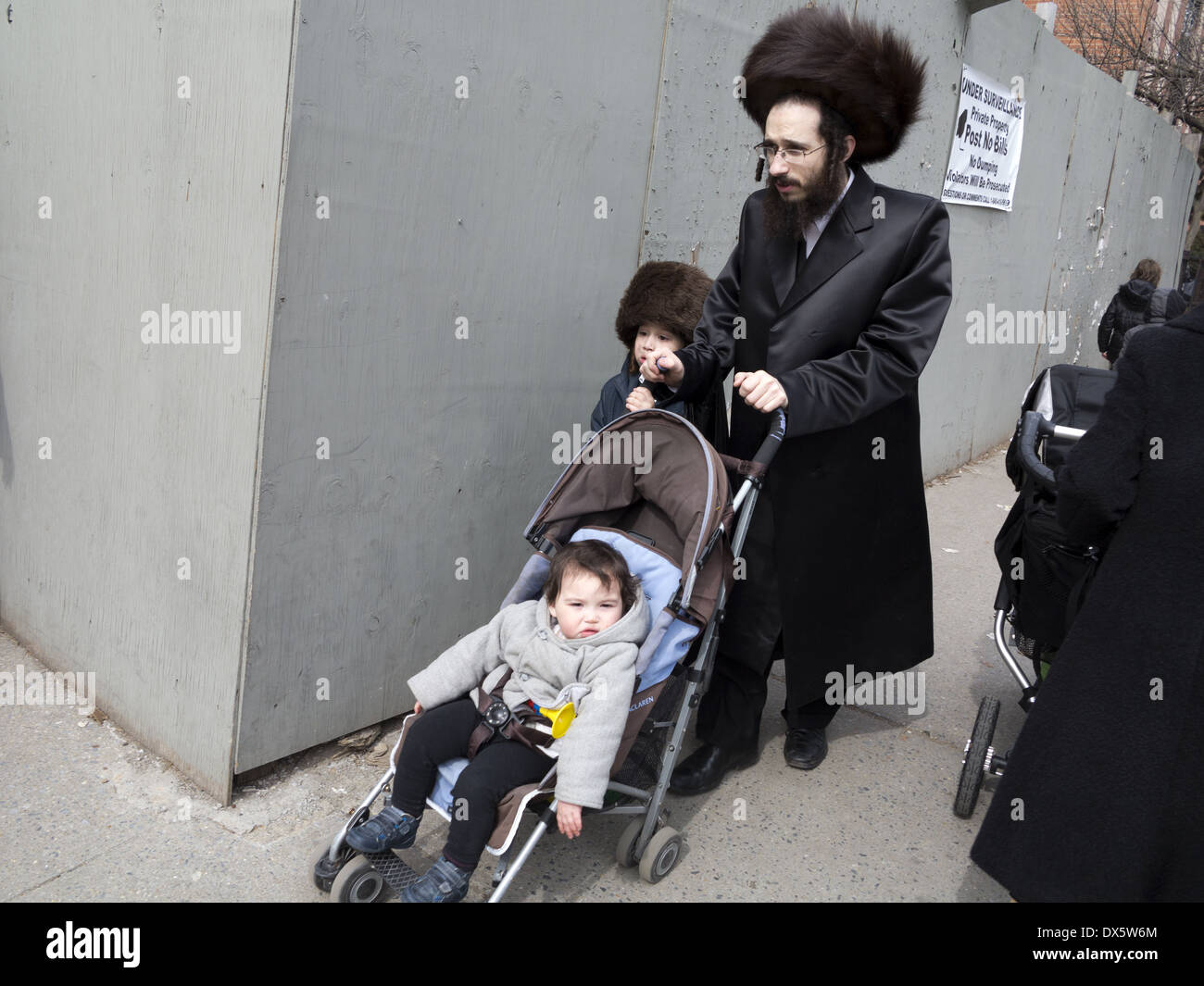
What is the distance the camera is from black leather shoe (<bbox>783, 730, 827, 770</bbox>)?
3.66m

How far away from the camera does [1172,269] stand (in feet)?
50.6

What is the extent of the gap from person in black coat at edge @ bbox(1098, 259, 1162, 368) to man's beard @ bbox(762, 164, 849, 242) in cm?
622

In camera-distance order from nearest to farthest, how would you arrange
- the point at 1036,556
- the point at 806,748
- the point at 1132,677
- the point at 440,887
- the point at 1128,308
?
the point at 1132,677 → the point at 440,887 → the point at 1036,556 → the point at 806,748 → the point at 1128,308

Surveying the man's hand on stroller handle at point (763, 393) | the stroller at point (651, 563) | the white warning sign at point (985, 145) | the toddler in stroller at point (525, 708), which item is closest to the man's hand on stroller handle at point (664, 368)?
the stroller at point (651, 563)

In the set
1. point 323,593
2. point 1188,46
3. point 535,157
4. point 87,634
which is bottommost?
point 87,634

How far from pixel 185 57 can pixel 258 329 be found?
784 mm

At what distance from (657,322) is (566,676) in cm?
136

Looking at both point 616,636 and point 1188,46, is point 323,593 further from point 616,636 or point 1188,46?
point 1188,46

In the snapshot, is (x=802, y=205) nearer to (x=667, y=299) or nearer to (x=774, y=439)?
(x=667, y=299)

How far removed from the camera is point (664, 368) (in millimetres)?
3074

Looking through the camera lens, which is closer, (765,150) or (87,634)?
(765,150)

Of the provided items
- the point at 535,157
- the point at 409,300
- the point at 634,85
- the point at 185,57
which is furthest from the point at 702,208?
the point at 185,57

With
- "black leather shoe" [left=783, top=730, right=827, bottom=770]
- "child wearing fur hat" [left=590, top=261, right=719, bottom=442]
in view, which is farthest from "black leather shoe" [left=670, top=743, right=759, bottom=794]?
"child wearing fur hat" [left=590, top=261, right=719, bottom=442]

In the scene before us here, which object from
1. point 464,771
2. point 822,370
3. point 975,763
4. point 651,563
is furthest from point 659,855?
point 822,370
